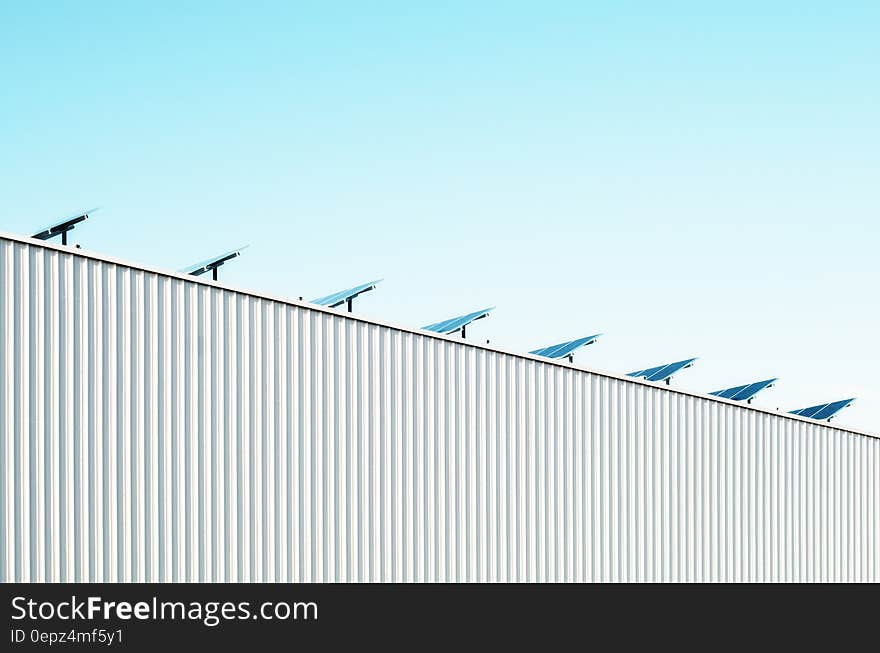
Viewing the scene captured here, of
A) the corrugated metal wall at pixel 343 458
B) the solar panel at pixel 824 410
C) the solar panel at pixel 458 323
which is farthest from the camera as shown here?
the solar panel at pixel 824 410

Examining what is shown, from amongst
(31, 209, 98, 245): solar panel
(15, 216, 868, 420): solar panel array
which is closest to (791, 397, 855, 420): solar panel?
(15, 216, 868, 420): solar panel array

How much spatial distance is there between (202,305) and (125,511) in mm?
3416

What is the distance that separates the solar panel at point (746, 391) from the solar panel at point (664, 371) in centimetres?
131

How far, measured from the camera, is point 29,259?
17.4m

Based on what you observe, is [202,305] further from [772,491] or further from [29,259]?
[772,491]

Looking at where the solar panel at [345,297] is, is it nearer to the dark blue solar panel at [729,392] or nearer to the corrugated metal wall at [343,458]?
the corrugated metal wall at [343,458]

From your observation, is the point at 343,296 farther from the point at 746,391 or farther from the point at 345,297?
the point at 746,391

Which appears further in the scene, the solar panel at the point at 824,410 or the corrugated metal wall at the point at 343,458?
the solar panel at the point at 824,410

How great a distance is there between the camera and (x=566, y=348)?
24.0 metres

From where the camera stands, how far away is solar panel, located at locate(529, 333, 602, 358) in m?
23.8

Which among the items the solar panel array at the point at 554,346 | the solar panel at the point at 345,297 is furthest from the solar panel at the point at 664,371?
the solar panel at the point at 345,297

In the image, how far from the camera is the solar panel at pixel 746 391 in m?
26.3
